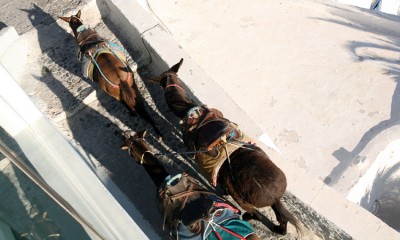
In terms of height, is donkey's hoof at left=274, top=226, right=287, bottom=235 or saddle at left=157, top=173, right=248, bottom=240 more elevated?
saddle at left=157, top=173, right=248, bottom=240

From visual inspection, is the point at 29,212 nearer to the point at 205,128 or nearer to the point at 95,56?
the point at 205,128

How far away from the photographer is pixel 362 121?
A: 6.58 m

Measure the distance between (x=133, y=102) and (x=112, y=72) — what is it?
38 cm

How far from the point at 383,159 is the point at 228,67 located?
2736mm

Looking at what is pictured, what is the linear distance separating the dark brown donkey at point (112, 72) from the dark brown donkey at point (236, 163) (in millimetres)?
661

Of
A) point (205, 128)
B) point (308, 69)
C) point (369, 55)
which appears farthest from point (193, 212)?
point (369, 55)

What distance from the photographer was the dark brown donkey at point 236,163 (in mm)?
3682

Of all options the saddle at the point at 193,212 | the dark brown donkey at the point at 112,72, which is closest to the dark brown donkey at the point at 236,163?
the saddle at the point at 193,212

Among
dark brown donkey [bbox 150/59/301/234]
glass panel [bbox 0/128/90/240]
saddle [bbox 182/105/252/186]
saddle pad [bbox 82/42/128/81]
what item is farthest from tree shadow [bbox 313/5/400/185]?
glass panel [bbox 0/128/90/240]

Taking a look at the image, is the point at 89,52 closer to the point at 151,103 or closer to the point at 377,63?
the point at 151,103

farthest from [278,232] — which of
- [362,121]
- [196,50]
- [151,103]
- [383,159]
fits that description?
[196,50]

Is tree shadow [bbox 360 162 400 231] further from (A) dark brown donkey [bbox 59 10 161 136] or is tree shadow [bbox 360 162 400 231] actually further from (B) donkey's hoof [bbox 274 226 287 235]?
(A) dark brown donkey [bbox 59 10 161 136]

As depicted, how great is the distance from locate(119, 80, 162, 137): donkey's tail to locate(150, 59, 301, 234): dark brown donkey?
555 millimetres

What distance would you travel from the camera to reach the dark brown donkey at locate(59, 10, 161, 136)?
15.7 ft
